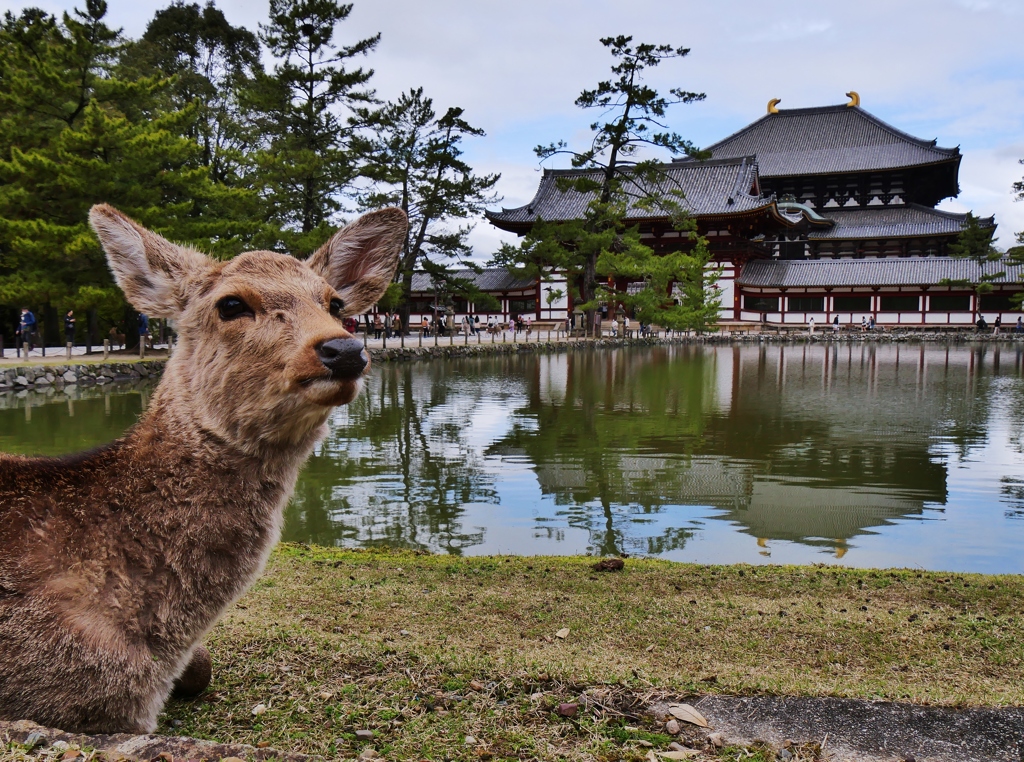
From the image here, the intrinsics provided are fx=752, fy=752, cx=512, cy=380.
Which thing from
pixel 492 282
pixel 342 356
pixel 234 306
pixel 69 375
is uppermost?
pixel 492 282

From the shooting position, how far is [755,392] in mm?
18797

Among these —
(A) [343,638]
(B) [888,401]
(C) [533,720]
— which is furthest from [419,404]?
(C) [533,720]

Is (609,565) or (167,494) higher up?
(167,494)

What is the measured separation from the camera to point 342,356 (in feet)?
7.47

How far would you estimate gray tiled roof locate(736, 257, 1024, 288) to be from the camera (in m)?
45.1

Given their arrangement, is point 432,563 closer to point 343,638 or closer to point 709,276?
point 343,638

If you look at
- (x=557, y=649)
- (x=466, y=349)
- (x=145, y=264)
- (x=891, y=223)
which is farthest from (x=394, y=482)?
(x=891, y=223)

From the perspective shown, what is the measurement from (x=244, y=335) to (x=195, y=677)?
152cm

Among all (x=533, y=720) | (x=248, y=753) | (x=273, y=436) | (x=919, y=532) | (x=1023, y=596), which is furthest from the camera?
(x=919, y=532)

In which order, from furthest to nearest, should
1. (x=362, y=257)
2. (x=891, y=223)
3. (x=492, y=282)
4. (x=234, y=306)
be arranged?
(x=891, y=223) → (x=492, y=282) → (x=362, y=257) → (x=234, y=306)

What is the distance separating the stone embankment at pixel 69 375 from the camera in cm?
1797

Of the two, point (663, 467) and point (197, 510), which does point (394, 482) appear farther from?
point (197, 510)

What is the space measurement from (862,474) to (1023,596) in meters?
5.23

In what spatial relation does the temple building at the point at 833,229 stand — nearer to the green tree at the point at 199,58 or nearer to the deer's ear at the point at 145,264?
the green tree at the point at 199,58
